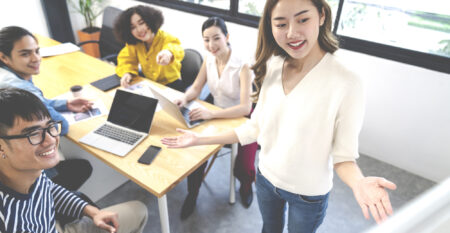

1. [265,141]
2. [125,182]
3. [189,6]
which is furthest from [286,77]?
[189,6]

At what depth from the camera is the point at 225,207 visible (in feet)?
7.48

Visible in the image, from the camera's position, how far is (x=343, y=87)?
92cm

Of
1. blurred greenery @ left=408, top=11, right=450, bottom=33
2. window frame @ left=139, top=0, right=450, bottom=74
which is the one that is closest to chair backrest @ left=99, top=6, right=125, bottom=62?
window frame @ left=139, top=0, right=450, bottom=74

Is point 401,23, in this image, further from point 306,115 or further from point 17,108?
point 17,108

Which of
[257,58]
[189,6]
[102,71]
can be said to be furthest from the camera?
[189,6]

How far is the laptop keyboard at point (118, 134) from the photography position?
5.59 feet

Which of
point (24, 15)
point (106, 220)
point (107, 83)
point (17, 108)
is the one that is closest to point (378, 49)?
point (107, 83)

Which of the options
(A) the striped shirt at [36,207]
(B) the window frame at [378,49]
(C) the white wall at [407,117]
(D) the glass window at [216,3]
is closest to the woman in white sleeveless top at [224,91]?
(C) the white wall at [407,117]

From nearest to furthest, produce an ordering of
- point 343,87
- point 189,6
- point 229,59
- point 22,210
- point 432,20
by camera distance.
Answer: point 343,87
point 22,210
point 229,59
point 432,20
point 189,6

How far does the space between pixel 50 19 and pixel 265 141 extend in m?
4.69

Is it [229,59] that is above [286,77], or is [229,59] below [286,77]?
below

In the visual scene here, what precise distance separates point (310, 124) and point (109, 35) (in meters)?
3.20

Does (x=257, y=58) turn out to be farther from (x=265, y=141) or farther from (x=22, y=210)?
(x=22, y=210)

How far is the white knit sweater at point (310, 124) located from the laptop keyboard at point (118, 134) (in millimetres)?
833
